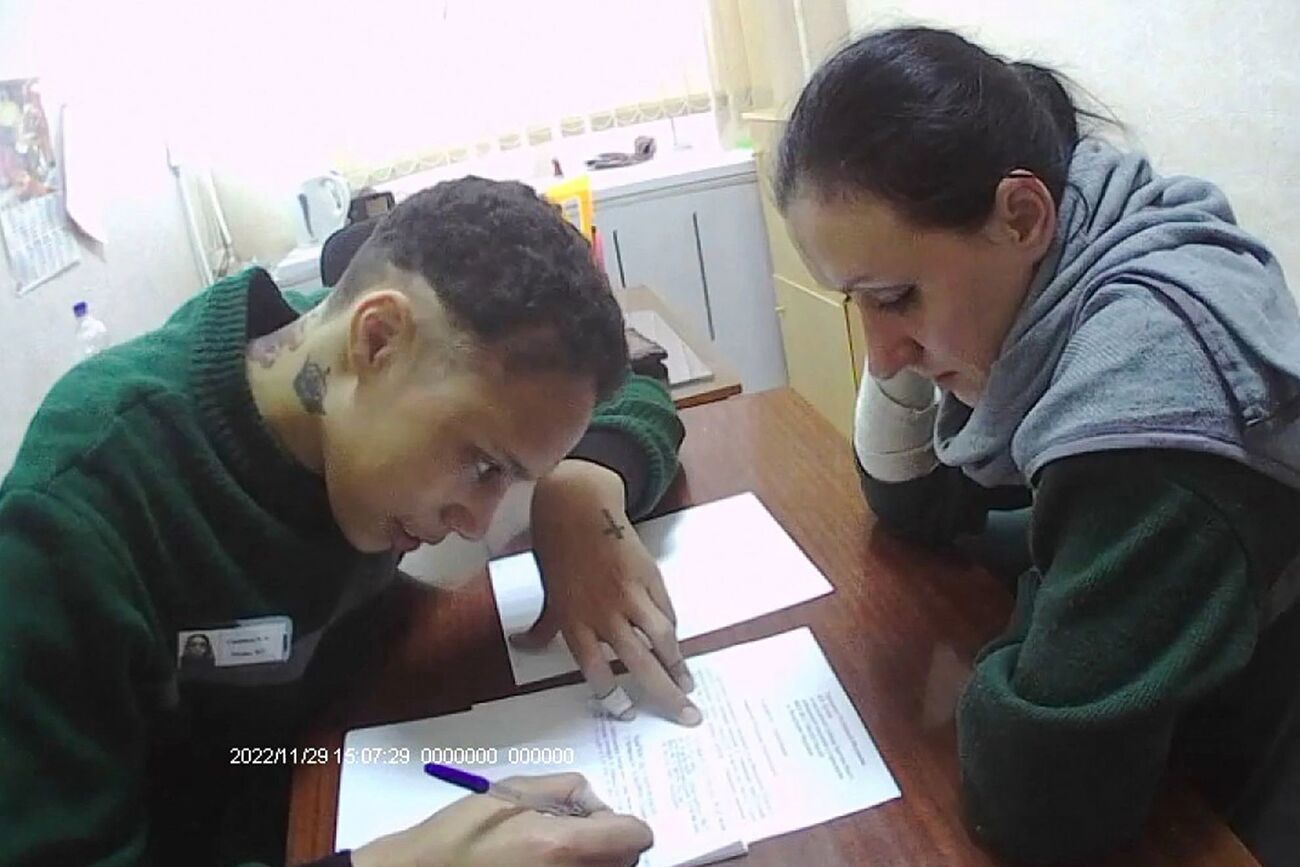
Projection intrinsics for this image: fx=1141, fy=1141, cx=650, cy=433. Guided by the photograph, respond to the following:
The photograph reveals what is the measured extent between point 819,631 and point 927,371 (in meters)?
0.21

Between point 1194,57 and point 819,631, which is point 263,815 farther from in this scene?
point 1194,57

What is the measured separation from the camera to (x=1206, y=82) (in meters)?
1.42

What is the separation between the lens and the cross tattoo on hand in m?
0.97

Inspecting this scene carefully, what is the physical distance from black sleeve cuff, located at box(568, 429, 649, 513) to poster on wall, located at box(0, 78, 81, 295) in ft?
2.37

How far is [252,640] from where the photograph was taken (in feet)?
2.80

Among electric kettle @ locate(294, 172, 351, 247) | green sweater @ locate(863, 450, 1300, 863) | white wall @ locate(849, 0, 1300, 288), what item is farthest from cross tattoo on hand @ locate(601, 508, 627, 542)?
electric kettle @ locate(294, 172, 351, 247)

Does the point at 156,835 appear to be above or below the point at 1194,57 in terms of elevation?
below

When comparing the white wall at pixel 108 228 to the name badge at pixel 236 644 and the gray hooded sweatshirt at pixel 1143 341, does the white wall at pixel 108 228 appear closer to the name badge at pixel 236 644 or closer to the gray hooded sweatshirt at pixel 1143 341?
the name badge at pixel 236 644

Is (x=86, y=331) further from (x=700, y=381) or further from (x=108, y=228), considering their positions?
(x=700, y=381)

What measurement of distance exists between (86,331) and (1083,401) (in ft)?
4.30

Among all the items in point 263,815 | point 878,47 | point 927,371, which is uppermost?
point 878,47

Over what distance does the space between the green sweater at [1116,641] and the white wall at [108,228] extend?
1.06 meters

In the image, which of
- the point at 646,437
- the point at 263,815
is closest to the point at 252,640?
the point at 263,815

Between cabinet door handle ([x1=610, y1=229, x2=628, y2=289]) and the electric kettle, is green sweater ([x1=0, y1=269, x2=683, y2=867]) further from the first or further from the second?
cabinet door handle ([x1=610, y1=229, x2=628, y2=289])
